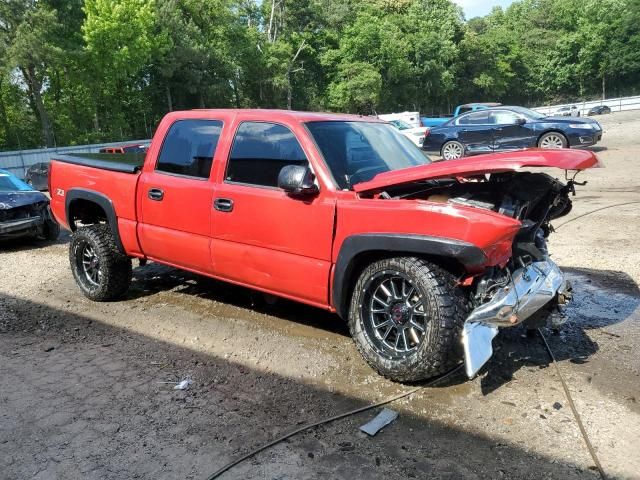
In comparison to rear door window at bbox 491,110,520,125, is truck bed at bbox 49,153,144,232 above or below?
below

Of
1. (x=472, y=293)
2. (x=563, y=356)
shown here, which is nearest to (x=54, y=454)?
(x=472, y=293)

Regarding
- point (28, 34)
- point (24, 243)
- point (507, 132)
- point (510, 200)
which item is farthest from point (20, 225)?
point (28, 34)

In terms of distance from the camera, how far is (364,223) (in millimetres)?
3699

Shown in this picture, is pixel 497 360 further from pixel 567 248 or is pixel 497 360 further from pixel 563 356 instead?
pixel 567 248

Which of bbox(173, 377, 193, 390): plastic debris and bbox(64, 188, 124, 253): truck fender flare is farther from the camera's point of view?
bbox(64, 188, 124, 253): truck fender flare

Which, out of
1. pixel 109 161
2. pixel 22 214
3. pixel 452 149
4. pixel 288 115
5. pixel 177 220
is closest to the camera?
pixel 288 115

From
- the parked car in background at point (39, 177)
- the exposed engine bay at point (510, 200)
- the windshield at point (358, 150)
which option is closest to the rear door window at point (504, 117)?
the windshield at point (358, 150)

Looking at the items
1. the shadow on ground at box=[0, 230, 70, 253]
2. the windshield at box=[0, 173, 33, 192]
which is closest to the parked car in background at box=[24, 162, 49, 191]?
the windshield at box=[0, 173, 33, 192]

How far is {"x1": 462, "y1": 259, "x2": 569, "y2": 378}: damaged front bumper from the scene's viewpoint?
3.30 meters

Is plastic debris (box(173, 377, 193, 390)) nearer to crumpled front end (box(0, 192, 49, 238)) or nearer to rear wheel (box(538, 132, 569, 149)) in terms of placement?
crumpled front end (box(0, 192, 49, 238))

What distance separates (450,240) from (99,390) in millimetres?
2610

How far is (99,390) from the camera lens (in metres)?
3.81

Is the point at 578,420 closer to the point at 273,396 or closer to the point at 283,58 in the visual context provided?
the point at 273,396

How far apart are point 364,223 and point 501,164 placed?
96 cm
